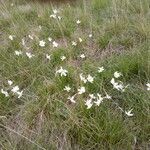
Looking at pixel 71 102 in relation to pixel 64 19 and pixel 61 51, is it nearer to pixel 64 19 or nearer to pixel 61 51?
pixel 61 51

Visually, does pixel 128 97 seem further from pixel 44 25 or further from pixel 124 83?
pixel 44 25

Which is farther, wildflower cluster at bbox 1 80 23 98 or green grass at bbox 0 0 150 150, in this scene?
wildflower cluster at bbox 1 80 23 98

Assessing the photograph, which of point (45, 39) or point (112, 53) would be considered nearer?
point (112, 53)

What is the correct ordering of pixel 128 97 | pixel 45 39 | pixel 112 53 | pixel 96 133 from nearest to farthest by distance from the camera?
pixel 96 133 < pixel 128 97 < pixel 112 53 < pixel 45 39

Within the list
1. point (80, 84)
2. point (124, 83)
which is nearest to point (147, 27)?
point (124, 83)

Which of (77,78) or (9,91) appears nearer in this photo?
(77,78)

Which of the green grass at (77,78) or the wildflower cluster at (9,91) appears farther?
the wildflower cluster at (9,91)

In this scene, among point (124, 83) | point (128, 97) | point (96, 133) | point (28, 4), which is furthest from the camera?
point (28, 4)

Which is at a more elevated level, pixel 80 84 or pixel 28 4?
pixel 80 84
